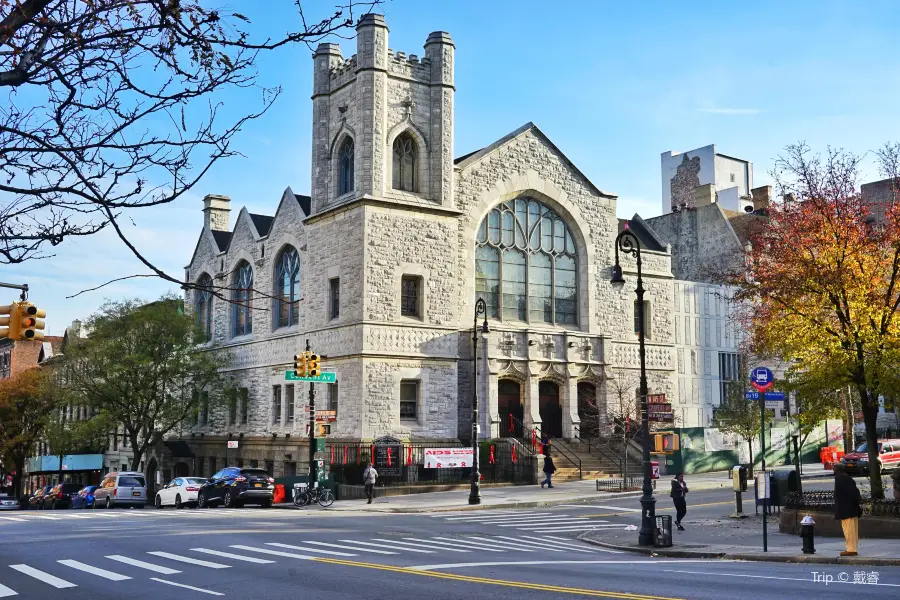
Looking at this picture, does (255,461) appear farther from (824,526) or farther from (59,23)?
(59,23)

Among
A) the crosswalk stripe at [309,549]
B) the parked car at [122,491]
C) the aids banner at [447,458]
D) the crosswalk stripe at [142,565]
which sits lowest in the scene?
the parked car at [122,491]

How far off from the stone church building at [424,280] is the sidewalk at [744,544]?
16.8 meters

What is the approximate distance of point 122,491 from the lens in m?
40.7

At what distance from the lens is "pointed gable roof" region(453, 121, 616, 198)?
143ft

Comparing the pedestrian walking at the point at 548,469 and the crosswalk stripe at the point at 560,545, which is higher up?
the pedestrian walking at the point at 548,469

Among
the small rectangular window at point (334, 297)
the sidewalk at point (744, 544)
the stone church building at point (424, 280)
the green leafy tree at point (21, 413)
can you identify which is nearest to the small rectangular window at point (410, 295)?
the stone church building at point (424, 280)

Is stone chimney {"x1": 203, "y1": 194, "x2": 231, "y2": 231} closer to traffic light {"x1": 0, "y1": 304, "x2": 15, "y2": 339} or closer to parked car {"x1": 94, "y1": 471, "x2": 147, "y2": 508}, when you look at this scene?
parked car {"x1": 94, "y1": 471, "x2": 147, "y2": 508}

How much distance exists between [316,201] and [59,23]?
115ft

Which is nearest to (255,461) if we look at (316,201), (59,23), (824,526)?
(316,201)

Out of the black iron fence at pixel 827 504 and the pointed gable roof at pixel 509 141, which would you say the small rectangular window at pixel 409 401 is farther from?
the black iron fence at pixel 827 504

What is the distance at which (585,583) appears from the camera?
13.2 m

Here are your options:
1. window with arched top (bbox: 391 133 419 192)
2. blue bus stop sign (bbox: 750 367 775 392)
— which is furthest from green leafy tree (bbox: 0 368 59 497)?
blue bus stop sign (bbox: 750 367 775 392)

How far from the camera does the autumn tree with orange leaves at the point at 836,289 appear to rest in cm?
2219

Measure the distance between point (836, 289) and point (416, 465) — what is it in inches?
801
